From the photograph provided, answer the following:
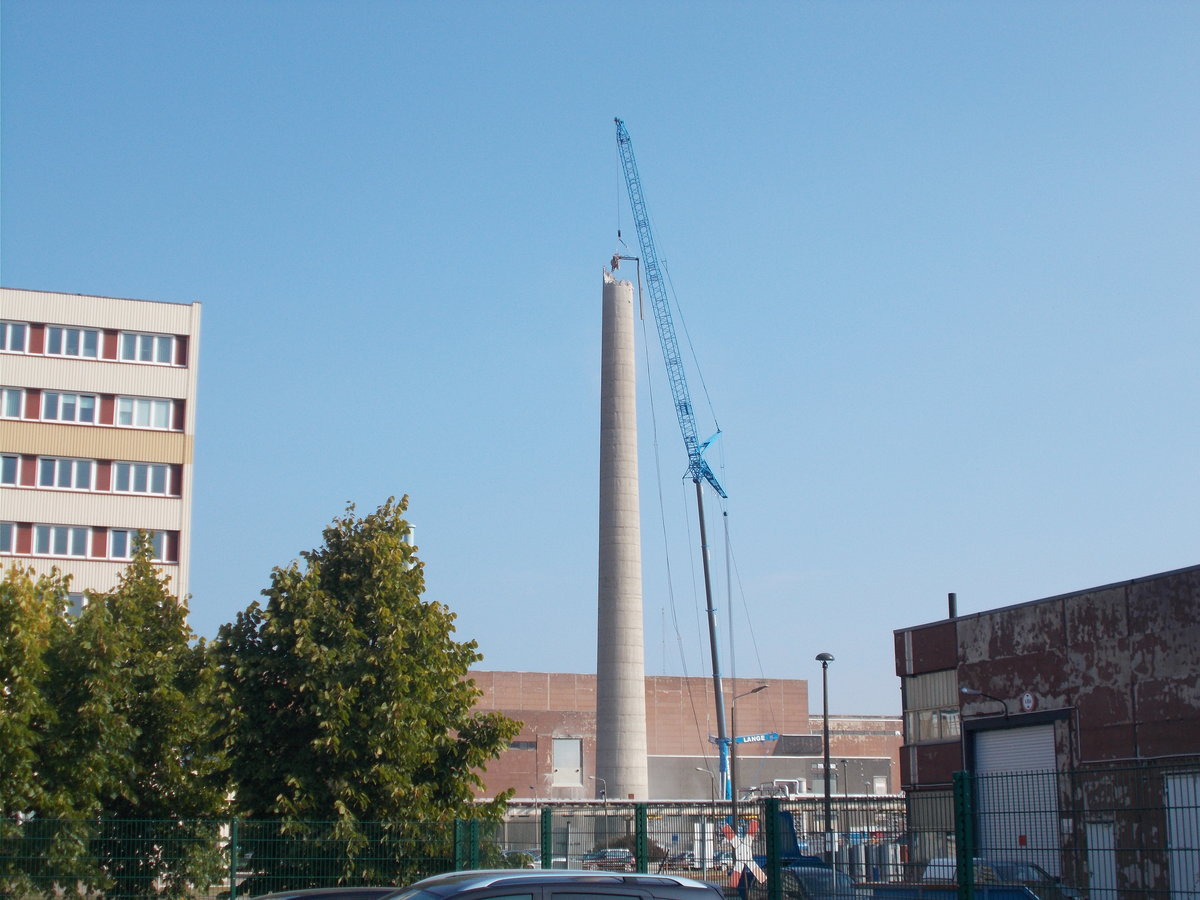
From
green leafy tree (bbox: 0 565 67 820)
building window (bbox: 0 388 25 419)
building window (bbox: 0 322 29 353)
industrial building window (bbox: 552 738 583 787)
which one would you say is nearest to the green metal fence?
green leafy tree (bbox: 0 565 67 820)

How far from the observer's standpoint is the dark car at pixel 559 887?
9.76 metres

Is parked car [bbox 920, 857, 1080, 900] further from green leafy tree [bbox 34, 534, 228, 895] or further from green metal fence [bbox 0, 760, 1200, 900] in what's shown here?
green leafy tree [bbox 34, 534, 228, 895]

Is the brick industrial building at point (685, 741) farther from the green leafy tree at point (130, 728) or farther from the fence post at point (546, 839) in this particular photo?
the fence post at point (546, 839)

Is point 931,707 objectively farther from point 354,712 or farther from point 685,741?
point 685,741

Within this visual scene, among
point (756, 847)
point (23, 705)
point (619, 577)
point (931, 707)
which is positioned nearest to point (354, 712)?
point (23, 705)

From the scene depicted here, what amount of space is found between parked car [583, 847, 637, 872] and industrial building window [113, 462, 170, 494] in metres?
37.4

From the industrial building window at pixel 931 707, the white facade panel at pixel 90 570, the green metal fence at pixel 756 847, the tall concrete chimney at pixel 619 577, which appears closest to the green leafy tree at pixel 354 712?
the green metal fence at pixel 756 847

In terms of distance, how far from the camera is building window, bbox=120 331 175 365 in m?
52.1

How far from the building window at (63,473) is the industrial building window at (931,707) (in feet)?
106

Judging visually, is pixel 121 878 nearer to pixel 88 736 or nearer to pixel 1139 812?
pixel 88 736

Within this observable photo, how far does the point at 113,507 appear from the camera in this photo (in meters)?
50.7

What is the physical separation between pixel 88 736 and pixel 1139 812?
16.0 metres

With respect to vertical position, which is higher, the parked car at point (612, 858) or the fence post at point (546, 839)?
the fence post at point (546, 839)

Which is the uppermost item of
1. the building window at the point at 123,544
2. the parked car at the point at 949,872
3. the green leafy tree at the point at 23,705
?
the building window at the point at 123,544
